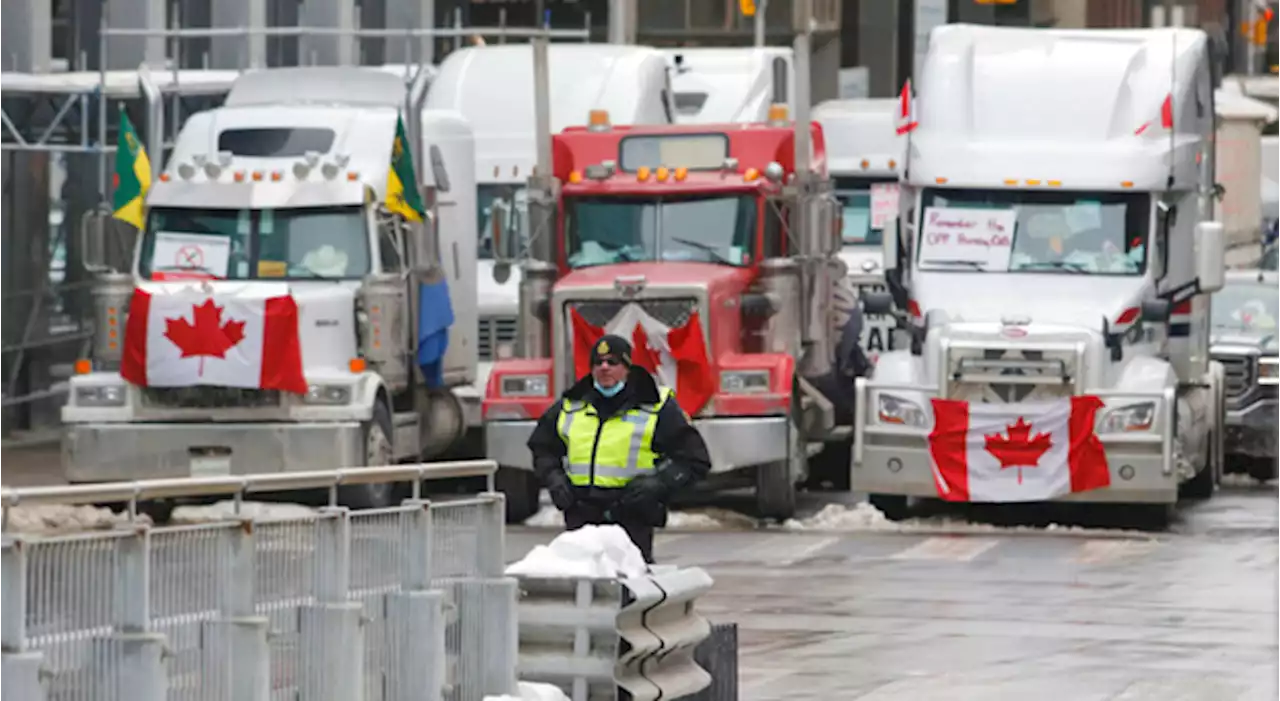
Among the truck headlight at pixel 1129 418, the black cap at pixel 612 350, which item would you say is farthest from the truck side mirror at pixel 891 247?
the black cap at pixel 612 350

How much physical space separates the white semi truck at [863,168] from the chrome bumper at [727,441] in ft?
26.9

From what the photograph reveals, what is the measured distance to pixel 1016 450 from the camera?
2550 cm

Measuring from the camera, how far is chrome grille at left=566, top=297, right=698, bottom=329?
25.5m

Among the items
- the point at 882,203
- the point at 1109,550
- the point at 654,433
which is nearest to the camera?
the point at 654,433

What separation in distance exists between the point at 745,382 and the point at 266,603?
47.4 feet

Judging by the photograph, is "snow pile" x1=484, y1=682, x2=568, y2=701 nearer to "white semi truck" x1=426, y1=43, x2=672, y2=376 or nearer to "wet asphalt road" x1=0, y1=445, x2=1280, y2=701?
"wet asphalt road" x1=0, y1=445, x2=1280, y2=701

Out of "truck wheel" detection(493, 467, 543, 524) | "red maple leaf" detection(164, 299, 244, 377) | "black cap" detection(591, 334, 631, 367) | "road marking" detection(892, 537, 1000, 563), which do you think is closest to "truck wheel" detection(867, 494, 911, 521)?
"road marking" detection(892, 537, 1000, 563)

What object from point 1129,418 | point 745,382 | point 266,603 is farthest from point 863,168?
point 266,603

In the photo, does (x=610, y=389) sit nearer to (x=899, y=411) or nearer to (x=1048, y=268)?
(x=899, y=411)

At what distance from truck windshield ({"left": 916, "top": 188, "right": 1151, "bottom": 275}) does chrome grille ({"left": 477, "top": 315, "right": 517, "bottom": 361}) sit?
4.83 metres

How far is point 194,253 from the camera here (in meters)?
26.3

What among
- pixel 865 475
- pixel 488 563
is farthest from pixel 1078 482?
pixel 488 563

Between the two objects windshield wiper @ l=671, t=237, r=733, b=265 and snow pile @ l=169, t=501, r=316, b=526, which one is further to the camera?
windshield wiper @ l=671, t=237, r=733, b=265

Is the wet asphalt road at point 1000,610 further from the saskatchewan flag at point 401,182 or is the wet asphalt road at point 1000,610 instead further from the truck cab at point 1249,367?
the truck cab at point 1249,367
